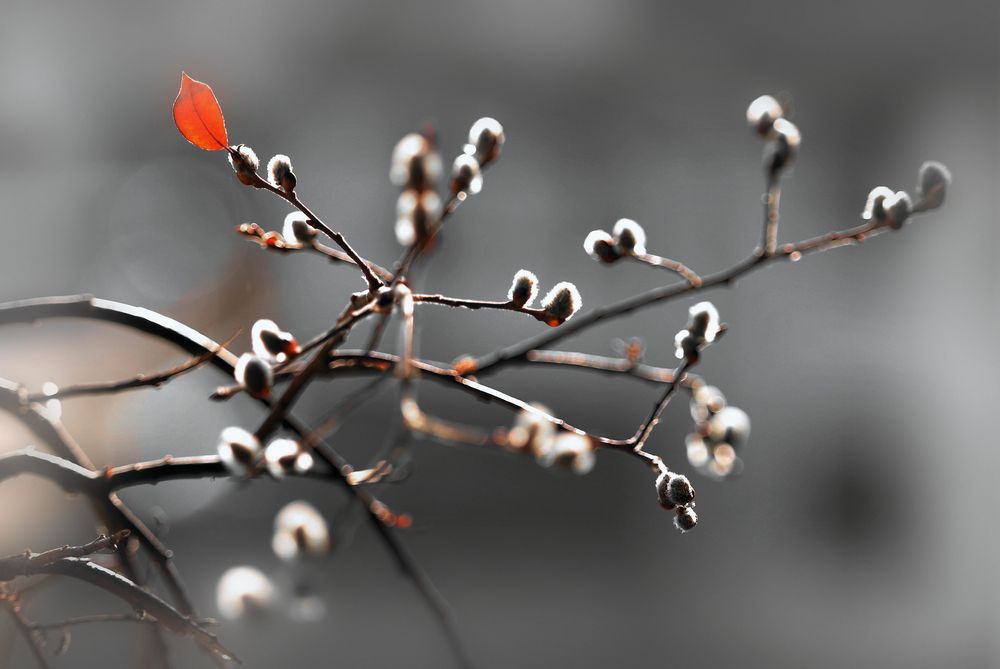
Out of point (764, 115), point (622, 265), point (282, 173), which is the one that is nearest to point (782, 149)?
point (764, 115)

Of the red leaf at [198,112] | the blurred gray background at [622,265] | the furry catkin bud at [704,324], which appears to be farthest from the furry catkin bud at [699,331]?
the blurred gray background at [622,265]

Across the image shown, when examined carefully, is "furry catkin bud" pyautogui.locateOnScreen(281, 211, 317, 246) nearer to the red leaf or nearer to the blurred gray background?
the red leaf

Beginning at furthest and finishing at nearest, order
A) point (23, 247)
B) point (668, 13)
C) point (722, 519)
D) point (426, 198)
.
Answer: point (668, 13), point (722, 519), point (23, 247), point (426, 198)

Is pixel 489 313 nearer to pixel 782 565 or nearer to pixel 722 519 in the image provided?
pixel 722 519

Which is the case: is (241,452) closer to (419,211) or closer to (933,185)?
(419,211)

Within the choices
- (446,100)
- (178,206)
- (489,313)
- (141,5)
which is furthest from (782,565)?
(141,5)

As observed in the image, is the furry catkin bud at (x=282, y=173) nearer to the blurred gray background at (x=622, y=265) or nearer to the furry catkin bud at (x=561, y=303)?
the furry catkin bud at (x=561, y=303)
